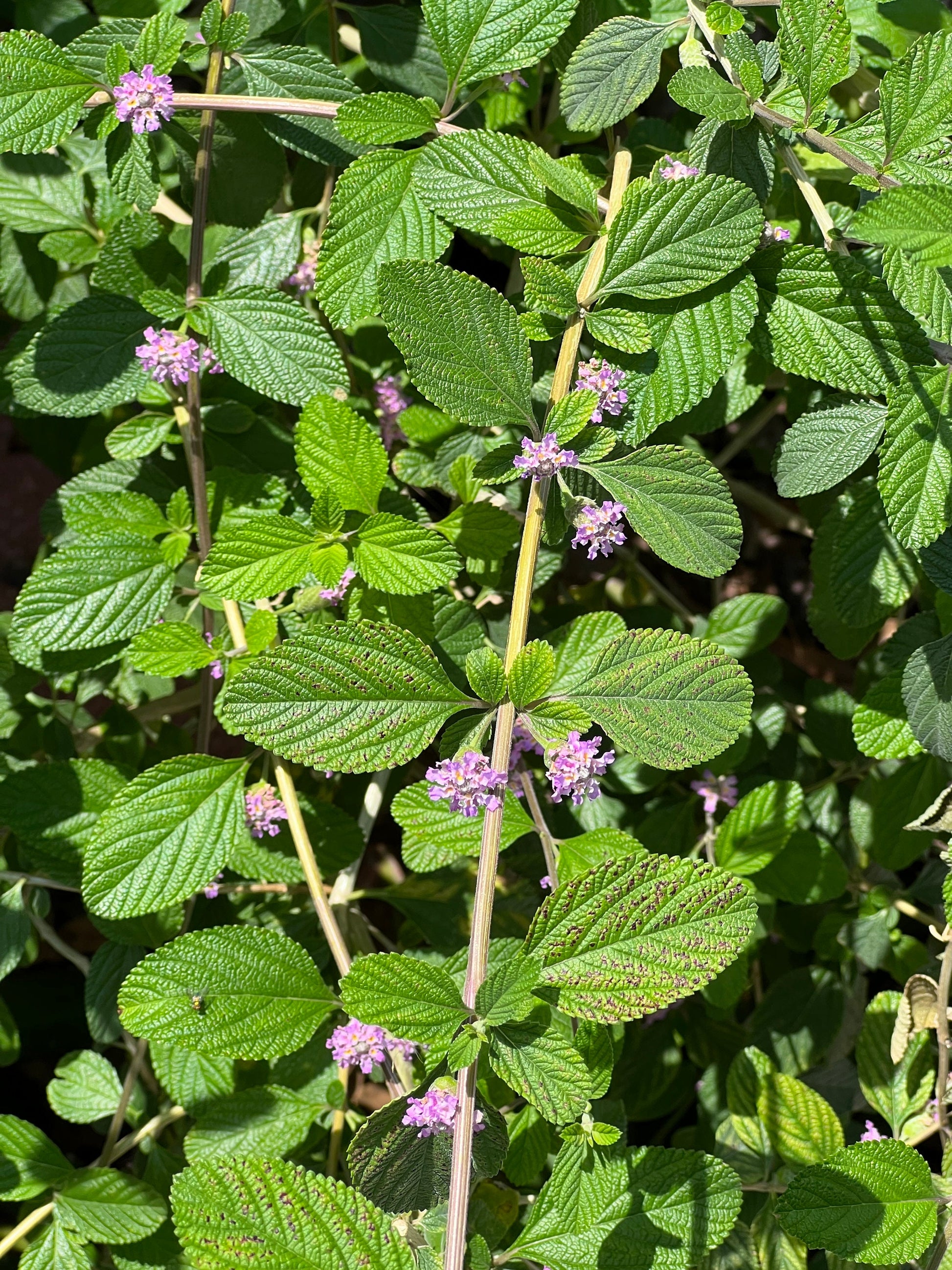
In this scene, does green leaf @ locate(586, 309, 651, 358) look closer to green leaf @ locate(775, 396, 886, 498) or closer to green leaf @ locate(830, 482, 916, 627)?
green leaf @ locate(775, 396, 886, 498)

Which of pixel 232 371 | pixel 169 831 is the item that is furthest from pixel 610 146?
pixel 169 831

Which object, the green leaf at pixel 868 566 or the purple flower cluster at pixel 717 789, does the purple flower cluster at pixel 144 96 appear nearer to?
the green leaf at pixel 868 566

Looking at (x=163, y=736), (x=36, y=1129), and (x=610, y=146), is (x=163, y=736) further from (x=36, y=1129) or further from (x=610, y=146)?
(x=610, y=146)

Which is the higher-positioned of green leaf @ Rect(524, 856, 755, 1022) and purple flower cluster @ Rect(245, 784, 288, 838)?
green leaf @ Rect(524, 856, 755, 1022)

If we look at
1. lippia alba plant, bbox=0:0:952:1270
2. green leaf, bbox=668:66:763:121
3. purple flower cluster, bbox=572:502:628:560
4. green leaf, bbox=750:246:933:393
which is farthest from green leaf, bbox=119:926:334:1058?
green leaf, bbox=668:66:763:121

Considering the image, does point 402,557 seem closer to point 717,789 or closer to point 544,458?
point 544,458
